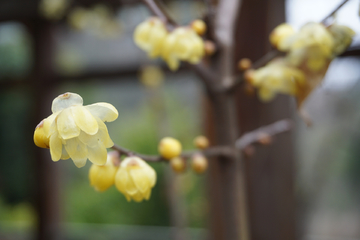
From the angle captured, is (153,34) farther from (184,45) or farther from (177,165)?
(177,165)

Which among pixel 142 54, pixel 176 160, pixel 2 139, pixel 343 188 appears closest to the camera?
pixel 176 160

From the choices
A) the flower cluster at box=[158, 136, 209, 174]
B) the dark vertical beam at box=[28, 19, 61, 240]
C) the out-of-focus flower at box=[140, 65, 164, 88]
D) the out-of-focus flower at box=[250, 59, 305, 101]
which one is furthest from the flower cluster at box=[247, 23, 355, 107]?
the dark vertical beam at box=[28, 19, 61, 240]

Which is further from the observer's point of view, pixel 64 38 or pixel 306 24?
pixel 64 38

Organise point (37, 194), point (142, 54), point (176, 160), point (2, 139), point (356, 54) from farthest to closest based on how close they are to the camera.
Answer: point (2, 139), point (37, 194), point (142, 54), point (356, 54), point (176, 160)

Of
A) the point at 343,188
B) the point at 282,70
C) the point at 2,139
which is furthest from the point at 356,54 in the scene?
the point at 2,139

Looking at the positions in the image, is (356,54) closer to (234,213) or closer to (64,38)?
(234,213)

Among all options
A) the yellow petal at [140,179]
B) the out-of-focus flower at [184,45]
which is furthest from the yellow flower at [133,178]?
the out-of-focus flower at [184,45]

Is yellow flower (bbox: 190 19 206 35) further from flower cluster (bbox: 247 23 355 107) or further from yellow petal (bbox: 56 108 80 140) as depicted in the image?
yellow petal (bbox: 56 108 80 140)

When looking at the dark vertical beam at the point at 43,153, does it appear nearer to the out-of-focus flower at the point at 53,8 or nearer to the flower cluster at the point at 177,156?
the out-of-focus flower at the point at 53,8
